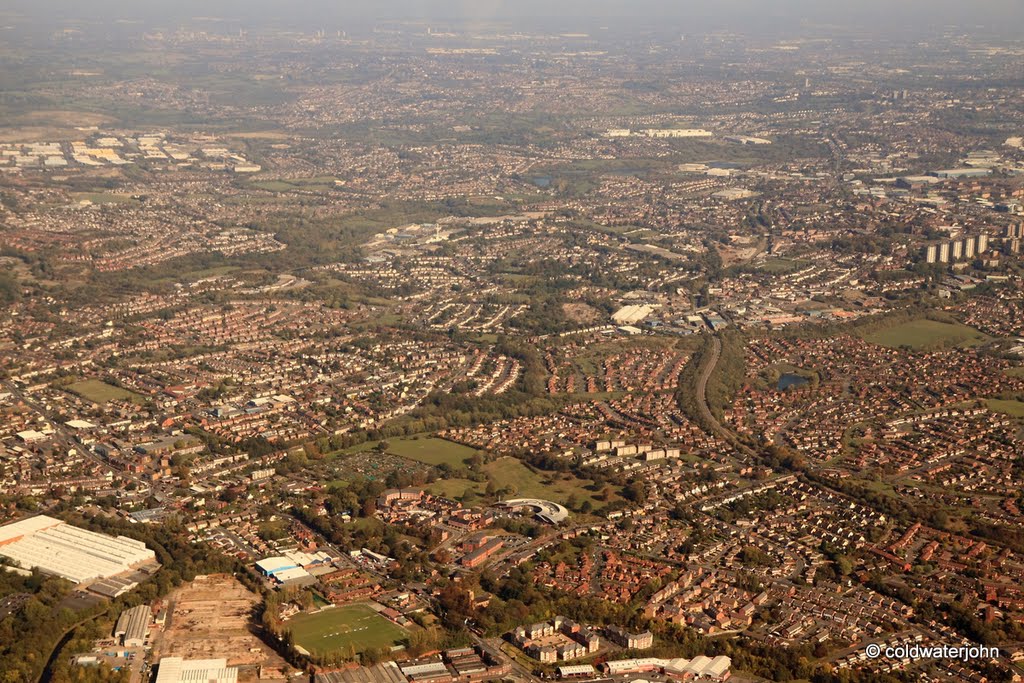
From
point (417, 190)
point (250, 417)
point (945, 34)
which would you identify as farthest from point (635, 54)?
point (250, 417)

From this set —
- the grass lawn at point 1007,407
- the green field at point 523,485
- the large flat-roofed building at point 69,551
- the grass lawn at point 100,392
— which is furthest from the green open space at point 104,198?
the grass lawn at point 1007,407

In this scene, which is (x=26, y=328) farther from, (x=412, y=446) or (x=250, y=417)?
(x=412, y=446)

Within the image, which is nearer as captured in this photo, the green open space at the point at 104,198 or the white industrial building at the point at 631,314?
the white industrial building at the point at 631,314

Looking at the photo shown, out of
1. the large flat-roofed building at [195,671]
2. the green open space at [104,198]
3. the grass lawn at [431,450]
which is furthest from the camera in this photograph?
the green open space at [104,198]

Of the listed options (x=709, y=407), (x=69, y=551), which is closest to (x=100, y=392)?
(x=69, y=551)

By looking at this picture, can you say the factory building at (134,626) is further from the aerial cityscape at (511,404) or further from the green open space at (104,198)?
the green open space at (104,198)

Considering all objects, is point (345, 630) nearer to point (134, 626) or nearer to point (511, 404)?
point (134, 626)

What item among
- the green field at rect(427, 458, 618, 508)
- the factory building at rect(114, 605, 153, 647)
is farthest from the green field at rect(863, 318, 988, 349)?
the factory building at rect(114, 605, 153, 647)

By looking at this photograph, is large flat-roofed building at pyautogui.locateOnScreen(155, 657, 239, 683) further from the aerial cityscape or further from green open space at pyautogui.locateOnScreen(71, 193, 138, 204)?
green open space at pyautogui.locateOnScreen(71, 193, 138, 204)
